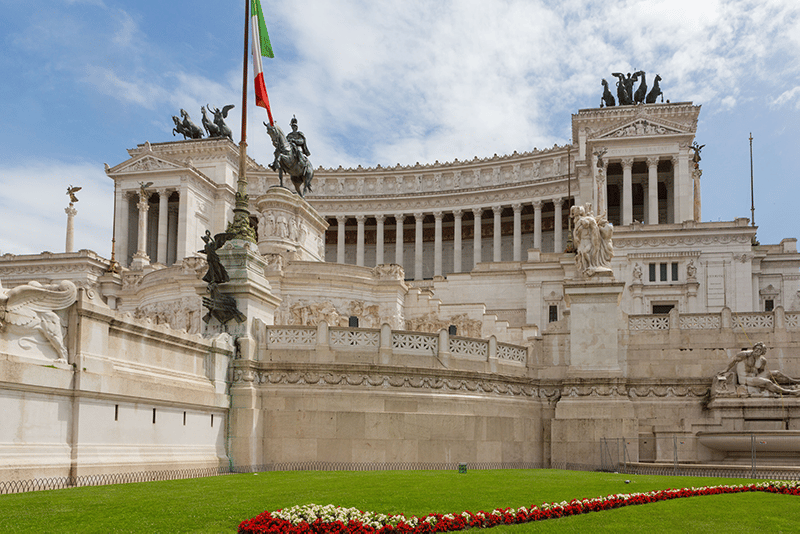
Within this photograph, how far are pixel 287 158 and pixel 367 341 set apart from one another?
33.9 metres

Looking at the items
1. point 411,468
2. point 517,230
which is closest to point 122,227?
point 517,230

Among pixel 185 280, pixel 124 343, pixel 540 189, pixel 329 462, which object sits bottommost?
pixel 329 462

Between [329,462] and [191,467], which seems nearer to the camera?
[191,467]

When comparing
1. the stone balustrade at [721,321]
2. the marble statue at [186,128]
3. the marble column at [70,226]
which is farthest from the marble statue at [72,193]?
the stone balustrade at [721,321]

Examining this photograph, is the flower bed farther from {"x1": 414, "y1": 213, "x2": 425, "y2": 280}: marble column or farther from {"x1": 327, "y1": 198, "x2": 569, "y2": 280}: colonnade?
{"x1": 414, "y1": 213, "x2": 425, "y2": 280}: marble column

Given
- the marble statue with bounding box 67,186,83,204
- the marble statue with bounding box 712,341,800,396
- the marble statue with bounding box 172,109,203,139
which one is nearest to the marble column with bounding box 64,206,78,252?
the marble statue with bounding box 67,186,83,204

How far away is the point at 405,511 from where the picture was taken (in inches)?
601

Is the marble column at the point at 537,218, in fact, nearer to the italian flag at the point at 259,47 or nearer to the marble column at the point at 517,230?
the marble column at the point at 517,230

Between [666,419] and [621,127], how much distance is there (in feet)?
207

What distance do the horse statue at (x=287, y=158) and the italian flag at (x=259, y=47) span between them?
23.4 m

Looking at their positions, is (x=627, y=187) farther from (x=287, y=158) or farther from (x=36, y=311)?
(x=36, y=311)

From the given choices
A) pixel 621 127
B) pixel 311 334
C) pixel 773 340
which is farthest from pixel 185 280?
pixel 621 127

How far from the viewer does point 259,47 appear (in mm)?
33156

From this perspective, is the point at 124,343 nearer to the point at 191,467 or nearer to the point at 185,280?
the point at 191,467
